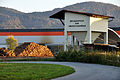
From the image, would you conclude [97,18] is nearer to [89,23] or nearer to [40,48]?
[89,23]

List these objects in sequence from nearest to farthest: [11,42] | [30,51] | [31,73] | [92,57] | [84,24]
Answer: [31,73] < [92,57] < [30,51] < [84,24] < [11,42]

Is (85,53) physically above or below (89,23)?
below

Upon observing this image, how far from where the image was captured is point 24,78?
14.7 m

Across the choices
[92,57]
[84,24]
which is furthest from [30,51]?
[92,57]

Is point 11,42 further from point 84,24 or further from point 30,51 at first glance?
point 84,24

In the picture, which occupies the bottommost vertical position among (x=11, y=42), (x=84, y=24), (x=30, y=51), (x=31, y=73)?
(x=31, y=73)

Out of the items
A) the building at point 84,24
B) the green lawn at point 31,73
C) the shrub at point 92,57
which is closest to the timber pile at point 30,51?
the building at point 84,24

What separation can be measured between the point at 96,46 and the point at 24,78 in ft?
71.2

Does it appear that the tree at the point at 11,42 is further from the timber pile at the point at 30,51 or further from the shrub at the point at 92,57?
the shrub at the point at 92,57

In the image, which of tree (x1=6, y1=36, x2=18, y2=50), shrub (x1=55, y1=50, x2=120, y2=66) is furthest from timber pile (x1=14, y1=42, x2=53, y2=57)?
tree (x1=6, y1=36, x2=18, y2=50)

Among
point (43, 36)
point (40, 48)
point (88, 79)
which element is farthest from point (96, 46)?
point (43, 36)

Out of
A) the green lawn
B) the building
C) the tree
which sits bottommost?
the green lawn

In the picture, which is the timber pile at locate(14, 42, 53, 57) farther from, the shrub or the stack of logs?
the shrub

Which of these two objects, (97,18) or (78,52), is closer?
(78,52)
